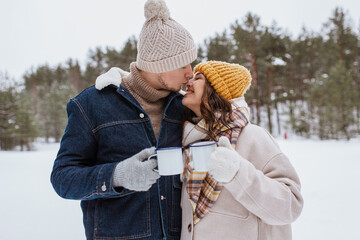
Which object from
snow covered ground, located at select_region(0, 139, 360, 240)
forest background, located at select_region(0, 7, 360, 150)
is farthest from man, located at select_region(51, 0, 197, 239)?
forest background, located at select_region(0, 7, 360, 150)

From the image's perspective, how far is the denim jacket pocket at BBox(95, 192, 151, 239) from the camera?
1508 mm

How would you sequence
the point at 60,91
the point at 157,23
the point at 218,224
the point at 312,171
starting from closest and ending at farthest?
the point at 218,224 → the point at 157,23 → the point at 312,171 → the point at 60,91

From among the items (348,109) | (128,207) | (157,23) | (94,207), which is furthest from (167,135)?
(348,109)

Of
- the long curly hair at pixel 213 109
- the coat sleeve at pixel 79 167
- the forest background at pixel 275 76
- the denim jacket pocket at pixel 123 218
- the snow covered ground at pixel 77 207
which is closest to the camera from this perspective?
the coat sleeve at pixel 79 167

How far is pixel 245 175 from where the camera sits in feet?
4.11

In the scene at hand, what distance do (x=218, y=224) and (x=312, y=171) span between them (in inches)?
276

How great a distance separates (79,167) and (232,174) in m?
0.89

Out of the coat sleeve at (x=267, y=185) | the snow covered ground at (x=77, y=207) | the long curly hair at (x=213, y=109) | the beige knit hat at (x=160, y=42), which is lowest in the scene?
the snow covered ground at (x=77, y=207)

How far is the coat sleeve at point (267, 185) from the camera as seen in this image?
1.27 meters

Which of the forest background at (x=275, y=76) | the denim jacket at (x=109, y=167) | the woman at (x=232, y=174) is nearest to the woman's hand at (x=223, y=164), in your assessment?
the woman at (x=232, y=174)

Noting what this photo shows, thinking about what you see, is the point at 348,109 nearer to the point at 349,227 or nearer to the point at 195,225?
the point at 349,227

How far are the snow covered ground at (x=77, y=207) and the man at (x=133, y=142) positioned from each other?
8.84 ft

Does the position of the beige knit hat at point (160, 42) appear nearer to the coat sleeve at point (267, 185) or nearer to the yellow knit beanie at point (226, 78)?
the yellow knit beanie at point (226, 78)

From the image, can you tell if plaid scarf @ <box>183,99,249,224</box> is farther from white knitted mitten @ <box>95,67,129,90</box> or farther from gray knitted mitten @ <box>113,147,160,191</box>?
white knitted mitten @ <box>95,67,129,90</box>
